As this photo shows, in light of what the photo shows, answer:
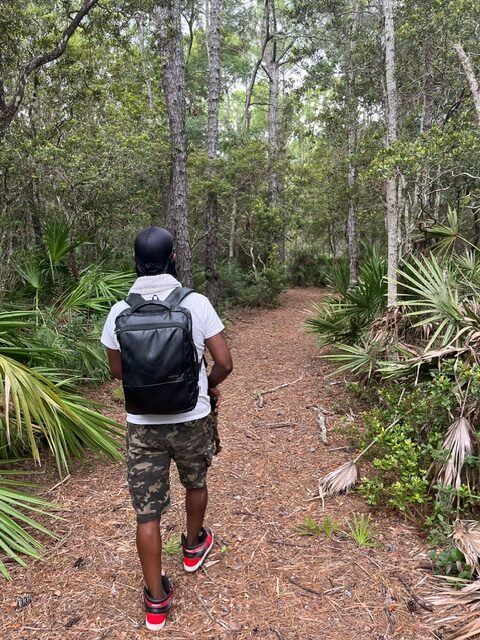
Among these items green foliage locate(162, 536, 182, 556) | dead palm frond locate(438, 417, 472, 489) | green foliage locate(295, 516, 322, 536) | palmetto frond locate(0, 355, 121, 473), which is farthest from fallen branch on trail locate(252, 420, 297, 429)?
green foliage locate(162, 536, 182, 556)

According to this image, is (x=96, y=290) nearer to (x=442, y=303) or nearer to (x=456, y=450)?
(x=442, y=303)

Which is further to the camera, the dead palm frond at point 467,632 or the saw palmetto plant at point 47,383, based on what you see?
the saw palmetto plant at point 47,383

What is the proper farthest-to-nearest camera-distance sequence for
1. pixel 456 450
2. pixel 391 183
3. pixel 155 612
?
pixel 391 183
pixel 456 450
pixel 155 612

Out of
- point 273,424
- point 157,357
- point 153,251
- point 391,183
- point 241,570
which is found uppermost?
point 391,183

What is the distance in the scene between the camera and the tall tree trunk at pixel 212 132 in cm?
961

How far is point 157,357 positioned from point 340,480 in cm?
235

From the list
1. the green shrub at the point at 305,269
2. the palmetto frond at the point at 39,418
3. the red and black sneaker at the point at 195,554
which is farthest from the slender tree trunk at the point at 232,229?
the red and black sneaker at the point at 195,554

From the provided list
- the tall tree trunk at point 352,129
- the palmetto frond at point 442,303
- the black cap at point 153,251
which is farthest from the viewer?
the tall tree trunk at point 352,129

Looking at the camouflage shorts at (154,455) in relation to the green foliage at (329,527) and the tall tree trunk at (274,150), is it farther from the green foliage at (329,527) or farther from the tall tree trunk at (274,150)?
the tall tree trunk at (274,150)

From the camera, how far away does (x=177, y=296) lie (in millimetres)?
2156

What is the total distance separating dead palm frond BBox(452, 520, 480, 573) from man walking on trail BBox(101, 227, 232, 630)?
1.62 m

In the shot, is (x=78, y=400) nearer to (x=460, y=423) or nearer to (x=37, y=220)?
(x=460, y=423)

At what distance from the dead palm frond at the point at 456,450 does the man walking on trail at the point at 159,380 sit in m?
1.83

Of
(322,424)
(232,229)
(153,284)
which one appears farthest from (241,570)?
(232,229)
